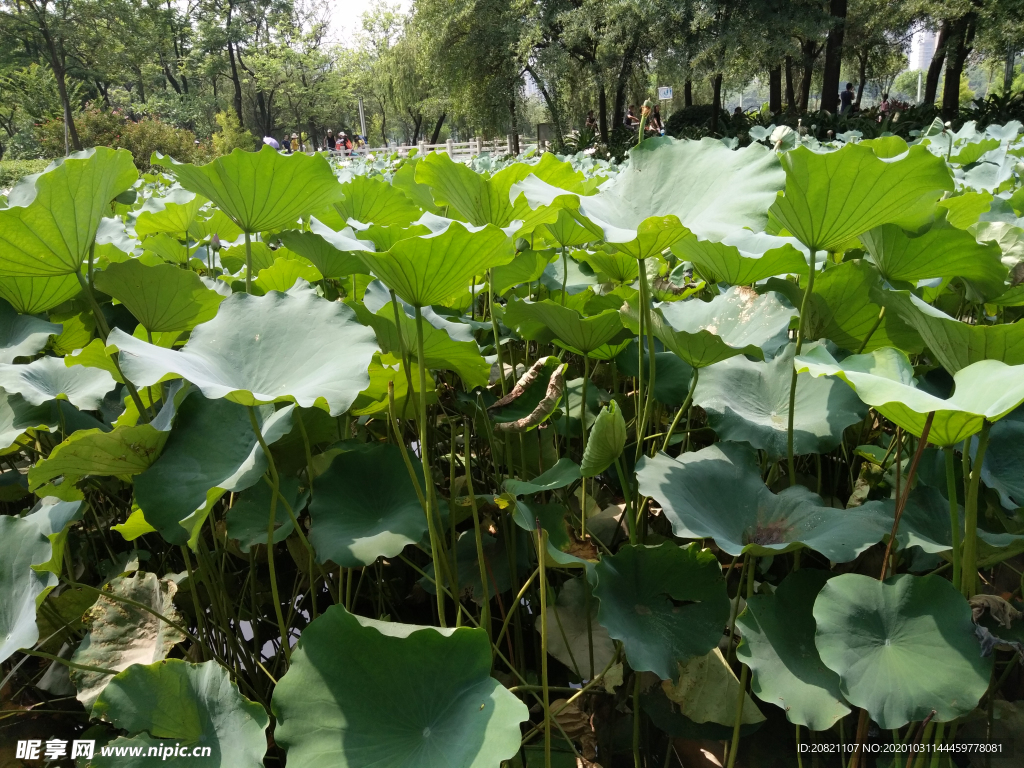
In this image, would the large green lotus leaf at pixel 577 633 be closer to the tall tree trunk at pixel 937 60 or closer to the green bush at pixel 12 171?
the tall tree trunk at pixel 937 60

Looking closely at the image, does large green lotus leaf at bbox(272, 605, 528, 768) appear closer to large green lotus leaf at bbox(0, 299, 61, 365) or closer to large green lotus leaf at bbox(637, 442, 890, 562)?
large green lotus leaf at bbox(637, 442, 890, 562)

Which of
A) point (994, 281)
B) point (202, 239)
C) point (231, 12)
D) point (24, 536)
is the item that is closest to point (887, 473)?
point (994, 281)

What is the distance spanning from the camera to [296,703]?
1.68 ft

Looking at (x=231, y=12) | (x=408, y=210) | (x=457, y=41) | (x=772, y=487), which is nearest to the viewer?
(x=772, y=487)

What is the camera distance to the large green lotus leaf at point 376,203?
1017mm

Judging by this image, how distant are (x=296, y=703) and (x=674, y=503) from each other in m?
0.35

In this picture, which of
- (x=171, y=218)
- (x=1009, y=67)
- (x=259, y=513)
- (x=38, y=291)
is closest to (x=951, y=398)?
(x=259, y=513)

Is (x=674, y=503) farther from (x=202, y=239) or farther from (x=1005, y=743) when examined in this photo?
(x=202, y=239)

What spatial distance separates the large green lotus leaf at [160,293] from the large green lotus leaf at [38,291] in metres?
0.13

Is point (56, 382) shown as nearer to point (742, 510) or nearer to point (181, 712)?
point (181, 712)

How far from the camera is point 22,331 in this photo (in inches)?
33.4

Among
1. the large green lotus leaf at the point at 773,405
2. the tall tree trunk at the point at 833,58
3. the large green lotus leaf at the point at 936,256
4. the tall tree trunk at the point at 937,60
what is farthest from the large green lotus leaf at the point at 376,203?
the tall tree trunk at the point at 937,60

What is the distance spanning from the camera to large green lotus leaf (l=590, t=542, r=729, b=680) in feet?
1.94

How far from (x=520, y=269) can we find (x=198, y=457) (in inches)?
20.2
